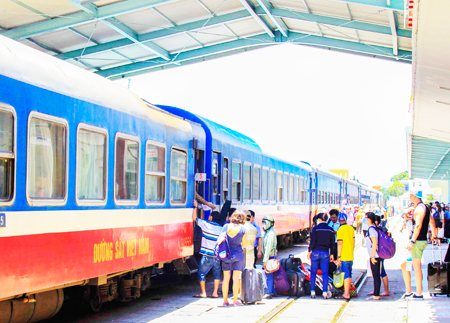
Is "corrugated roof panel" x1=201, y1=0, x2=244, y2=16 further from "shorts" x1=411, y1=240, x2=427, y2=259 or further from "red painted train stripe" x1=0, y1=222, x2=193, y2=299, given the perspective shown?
"shorts" x1=411, y1=240, x2=427, y2=259

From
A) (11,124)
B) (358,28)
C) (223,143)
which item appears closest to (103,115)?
(11,124)

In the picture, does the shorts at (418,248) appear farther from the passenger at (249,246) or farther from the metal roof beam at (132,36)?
the metal roof beam at (132,36)

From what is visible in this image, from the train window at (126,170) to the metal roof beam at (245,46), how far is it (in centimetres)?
1602

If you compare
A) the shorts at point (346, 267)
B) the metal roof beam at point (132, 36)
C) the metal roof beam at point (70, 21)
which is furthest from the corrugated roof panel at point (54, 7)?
the shorts at point (346, 267)

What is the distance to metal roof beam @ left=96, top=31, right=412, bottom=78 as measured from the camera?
24.4 metres

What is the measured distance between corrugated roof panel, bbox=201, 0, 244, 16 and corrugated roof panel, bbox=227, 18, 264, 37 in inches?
54.5

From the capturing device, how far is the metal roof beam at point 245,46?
24.4m

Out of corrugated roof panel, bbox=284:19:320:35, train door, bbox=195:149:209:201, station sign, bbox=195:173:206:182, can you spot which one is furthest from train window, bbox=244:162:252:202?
corrugated roof panel, bbox=284:19:320:35

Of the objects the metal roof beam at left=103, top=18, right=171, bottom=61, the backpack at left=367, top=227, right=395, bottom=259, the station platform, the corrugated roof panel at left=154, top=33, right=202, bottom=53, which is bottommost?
the station platform

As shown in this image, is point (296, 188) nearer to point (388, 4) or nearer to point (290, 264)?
point (388, 4)

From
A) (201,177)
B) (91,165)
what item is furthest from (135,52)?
(91,165)

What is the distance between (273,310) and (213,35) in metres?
16.6

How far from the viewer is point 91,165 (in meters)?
8.45

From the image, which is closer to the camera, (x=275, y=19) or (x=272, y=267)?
(x=272, y=267)
